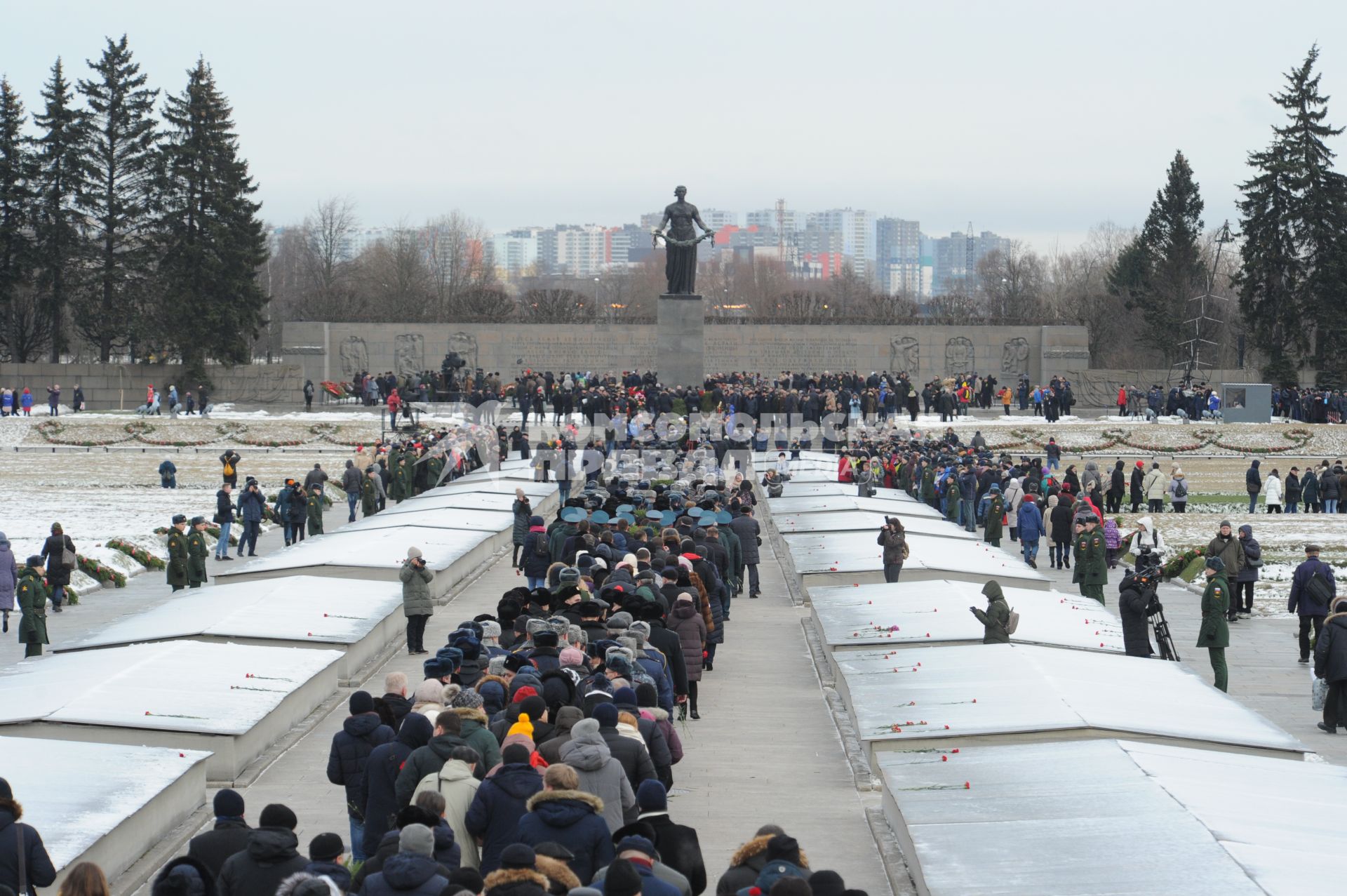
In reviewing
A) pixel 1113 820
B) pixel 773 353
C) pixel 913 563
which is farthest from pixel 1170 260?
pixel 1113 820

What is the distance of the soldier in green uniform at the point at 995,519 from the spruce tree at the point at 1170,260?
43.9 m

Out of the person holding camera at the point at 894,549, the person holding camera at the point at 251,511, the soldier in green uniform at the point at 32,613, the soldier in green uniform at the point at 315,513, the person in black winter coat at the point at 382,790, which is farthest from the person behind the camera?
the soldier in green uniform at the point at 315,513

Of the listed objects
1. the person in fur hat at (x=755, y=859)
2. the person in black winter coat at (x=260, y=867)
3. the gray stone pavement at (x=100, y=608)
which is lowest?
the gray stone pavement at (x=100, y=608)

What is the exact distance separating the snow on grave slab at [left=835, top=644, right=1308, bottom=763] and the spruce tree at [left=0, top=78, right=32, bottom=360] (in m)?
49.9

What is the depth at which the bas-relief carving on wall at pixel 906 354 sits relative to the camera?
194 ft

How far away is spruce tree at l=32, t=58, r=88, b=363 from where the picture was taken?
57625 millimetres

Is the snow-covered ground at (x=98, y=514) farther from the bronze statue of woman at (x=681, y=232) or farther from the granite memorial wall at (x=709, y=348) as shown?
the granite memorial wall at (x=709, y=348)

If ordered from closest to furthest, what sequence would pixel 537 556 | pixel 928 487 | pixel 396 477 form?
pixel 537 556, pixel 928 487, pixel 396 477

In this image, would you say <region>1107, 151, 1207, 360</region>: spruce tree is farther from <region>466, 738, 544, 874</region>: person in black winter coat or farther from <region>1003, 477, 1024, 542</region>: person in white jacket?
<region>466, 738, 544, 874</region>: person in black winter coat

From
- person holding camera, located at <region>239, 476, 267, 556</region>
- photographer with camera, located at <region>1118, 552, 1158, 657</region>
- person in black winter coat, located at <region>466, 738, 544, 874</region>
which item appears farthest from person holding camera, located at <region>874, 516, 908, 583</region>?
person in black winter coat, located at <region>466, 738, 544, 874</region>

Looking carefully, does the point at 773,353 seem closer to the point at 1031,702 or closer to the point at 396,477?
the point at 396,477

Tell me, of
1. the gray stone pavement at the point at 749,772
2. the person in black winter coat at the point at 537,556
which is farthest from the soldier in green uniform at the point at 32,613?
the person in black winter coat at the point at 537,556

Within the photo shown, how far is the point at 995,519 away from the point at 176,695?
53.0ft

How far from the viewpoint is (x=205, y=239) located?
5756 centimetres
